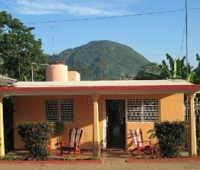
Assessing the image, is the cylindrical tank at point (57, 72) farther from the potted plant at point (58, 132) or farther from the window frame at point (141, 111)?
the window frame at point (141, 111)

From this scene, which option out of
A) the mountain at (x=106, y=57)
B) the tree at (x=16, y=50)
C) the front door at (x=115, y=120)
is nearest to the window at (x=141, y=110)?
the front door at (x=115, y=120)

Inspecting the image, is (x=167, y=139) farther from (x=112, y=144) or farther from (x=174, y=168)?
(x=112, y=144)

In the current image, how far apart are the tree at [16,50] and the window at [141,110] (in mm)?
21861

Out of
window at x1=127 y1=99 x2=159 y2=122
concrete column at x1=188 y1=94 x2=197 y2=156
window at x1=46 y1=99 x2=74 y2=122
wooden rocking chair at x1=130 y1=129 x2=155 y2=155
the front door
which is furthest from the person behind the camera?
the front door

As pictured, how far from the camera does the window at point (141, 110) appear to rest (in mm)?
15680

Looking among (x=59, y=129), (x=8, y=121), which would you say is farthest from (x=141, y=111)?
(x=8, y=121)

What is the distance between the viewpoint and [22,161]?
12.8 m

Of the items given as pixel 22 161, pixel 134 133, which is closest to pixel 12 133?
pixel 22 161

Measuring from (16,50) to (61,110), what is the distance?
23072 millimetres

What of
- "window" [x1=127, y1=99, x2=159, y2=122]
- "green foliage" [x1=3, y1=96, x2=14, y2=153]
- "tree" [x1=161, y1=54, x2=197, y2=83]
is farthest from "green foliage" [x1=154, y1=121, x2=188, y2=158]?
"tree" [x1=161, y1=54, x2=197, y2=83]

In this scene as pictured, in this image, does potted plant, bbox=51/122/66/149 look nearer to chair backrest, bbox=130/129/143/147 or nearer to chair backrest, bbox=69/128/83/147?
chair backrest, bbox=69/128/83/147

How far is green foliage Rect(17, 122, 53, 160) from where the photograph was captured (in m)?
12.9

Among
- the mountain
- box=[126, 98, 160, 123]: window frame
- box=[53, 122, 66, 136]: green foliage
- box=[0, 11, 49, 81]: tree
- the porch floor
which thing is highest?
the mountain

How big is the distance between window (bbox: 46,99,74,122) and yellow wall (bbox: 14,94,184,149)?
0.17 m
